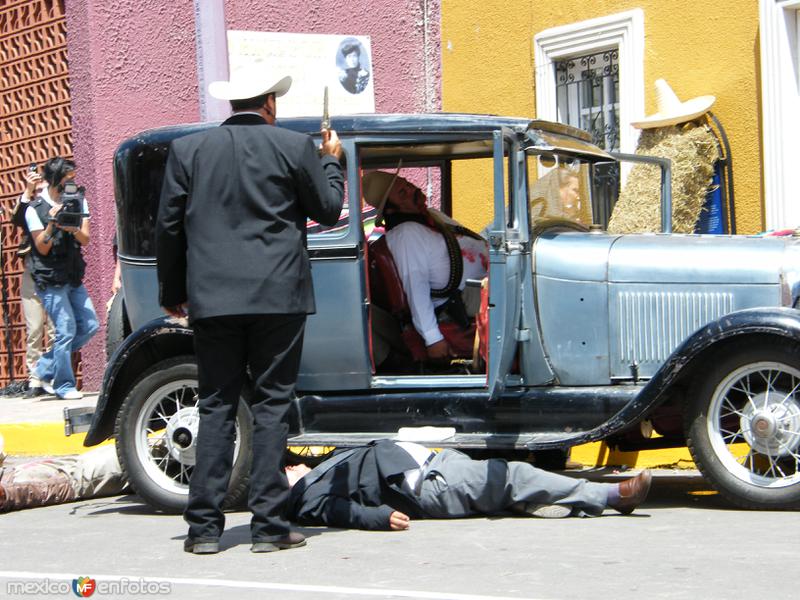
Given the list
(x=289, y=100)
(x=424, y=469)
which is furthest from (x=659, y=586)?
(x=289, y=100)

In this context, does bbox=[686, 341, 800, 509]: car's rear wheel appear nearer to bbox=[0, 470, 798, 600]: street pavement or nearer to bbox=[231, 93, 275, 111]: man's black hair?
bbox=[0, 470, 798, 600]: street pavement

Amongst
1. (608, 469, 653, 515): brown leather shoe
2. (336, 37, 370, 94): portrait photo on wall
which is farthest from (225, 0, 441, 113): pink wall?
(608, 469, 653, 515): brown leather shoe

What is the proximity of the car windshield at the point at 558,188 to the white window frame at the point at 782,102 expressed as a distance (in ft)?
11.6

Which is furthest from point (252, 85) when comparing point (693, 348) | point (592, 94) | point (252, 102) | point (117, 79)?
point (592, 94)

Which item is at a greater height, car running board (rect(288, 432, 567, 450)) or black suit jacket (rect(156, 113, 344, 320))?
black suit jacket (rect(156, 113, 344, 320))

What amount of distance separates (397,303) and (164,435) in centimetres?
142

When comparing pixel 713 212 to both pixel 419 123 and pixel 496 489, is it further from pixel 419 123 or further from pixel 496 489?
pixel 496 489

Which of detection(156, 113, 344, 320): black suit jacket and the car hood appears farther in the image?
the car hood

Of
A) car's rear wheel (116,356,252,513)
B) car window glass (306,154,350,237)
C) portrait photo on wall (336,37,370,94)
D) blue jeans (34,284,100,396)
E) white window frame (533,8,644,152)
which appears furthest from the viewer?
portrait photo on wall (336,37,370,94)

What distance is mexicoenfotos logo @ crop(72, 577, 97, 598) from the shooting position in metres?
4.64

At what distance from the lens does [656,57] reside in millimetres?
11312

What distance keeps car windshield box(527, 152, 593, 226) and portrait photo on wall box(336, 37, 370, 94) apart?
6354 mm

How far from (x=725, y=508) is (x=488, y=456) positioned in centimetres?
168

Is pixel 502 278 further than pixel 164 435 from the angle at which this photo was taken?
No
